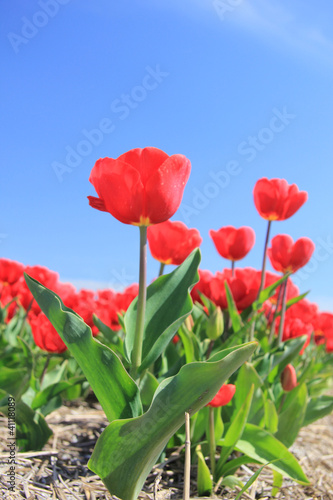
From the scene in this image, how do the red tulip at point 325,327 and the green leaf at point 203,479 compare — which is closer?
the green leaf at point 203,479

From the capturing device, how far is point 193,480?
1.52 metres

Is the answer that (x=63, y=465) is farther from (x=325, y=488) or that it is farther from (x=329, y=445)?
(x=329, y=445)

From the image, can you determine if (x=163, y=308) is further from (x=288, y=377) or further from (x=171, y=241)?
(x=288, y=377)

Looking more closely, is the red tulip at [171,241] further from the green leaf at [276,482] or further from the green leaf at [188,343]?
the green leaf at [276,482]

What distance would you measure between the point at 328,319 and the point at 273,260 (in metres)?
1.54

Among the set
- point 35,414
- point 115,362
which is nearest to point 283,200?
point 115,362

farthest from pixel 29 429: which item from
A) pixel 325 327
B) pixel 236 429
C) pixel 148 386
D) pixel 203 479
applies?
pixel 325 327

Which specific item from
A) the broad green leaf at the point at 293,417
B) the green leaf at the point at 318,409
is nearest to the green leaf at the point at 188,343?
the broad green leaf at the point at 293,417

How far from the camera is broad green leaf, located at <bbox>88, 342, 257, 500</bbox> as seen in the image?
0.93m

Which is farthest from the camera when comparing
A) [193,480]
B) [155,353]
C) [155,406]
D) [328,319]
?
[328,319]

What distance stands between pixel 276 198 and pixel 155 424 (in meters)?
1.09

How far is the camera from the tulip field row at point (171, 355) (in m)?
1.01

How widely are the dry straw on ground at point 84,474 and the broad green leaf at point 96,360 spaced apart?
36 cm

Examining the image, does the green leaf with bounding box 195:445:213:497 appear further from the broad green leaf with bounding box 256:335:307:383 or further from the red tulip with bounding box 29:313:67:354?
the red tulip with bounding box 29:313:67:354
